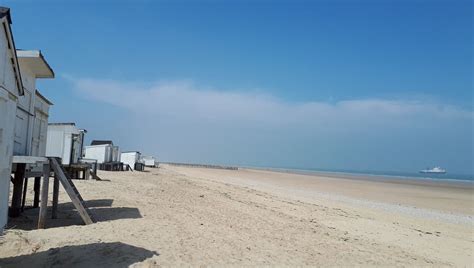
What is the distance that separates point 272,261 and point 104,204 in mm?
8735

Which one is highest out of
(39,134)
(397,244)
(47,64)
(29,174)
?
(47,64)

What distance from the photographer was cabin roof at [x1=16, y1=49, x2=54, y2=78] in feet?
35.6

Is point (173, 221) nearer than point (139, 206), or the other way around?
point (173, 221)

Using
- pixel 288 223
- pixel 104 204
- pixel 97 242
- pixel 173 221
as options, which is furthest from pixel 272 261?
pixel 104 204

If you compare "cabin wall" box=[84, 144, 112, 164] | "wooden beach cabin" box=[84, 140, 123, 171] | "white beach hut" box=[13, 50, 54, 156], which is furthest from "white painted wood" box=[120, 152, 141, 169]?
"white beach hut" box=[13, 50, 54, 156]

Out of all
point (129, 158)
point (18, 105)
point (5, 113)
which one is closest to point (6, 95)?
point (5, 113)

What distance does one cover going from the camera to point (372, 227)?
15.4m

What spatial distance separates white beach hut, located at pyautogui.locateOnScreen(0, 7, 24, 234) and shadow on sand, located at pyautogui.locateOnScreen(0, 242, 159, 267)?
32.4 inches

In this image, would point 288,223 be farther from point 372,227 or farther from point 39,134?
point 39,134

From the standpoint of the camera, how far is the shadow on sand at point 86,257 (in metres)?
7.90

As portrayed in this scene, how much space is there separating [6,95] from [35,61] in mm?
4389

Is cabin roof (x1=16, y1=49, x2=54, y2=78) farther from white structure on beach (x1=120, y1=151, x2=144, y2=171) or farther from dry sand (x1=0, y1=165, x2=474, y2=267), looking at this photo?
white structure on beach (x1=120, y1=151, x2=144, y2=171)

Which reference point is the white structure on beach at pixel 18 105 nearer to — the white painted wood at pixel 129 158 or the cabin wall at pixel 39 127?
the cabin wall at pixel 39 127

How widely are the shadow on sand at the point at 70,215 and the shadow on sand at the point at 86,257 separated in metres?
2.99
